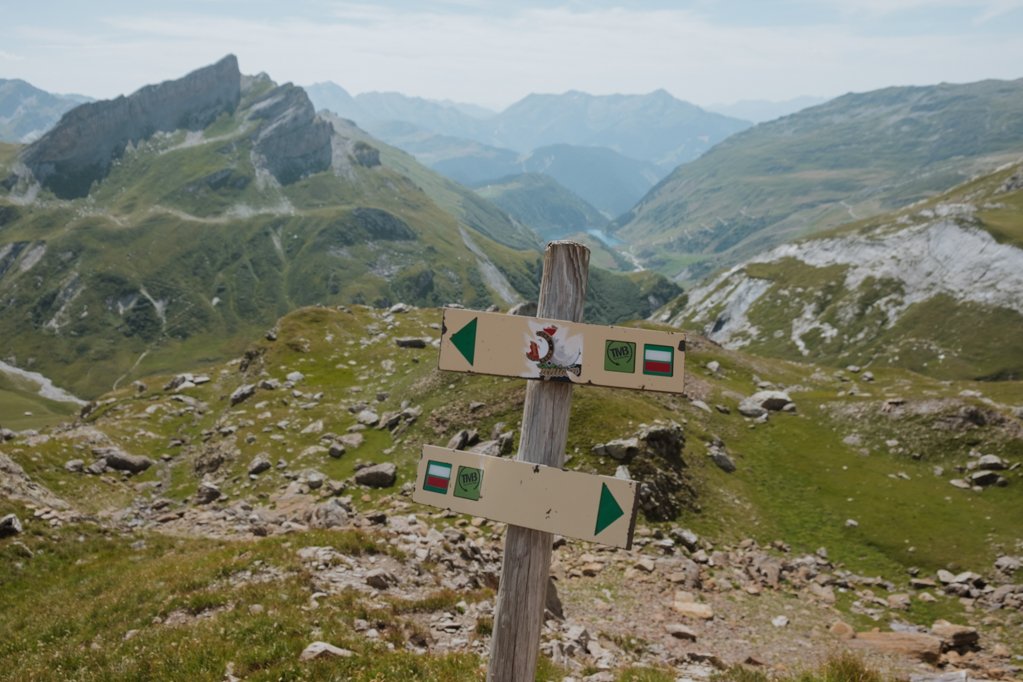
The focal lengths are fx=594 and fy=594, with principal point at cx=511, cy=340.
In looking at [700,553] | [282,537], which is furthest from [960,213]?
[282,537]

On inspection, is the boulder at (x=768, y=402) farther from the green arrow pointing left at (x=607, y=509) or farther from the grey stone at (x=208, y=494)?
the green arrow pointing left at (x=607, y=509)

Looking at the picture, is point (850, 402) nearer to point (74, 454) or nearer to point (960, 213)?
point (74, 454)

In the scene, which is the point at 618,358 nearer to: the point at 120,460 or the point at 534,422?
the point at 534,422

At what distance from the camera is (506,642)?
773cm

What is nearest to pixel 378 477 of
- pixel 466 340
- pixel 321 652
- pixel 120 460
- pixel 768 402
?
pixel 120 460

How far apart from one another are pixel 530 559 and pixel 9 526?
23.2 meters

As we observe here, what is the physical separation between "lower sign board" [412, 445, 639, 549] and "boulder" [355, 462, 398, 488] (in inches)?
1062

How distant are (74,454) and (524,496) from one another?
41520 millimetres

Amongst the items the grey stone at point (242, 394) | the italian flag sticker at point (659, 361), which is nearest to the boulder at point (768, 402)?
the grey stone at point (242, 394)

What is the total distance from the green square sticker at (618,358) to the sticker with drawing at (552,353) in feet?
1.12

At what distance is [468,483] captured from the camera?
7.64m

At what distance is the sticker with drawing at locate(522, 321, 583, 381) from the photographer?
7523mm

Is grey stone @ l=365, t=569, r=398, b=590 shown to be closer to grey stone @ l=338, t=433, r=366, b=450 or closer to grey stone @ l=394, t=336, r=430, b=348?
grey stone @ l=338, t=433, r=366, b=450

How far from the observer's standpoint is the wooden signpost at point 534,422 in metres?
7.32
